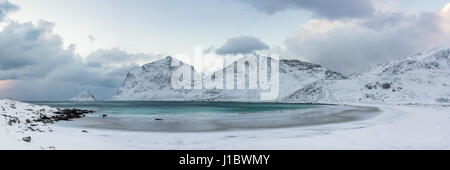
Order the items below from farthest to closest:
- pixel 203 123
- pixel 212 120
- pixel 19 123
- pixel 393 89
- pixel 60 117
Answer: pixel 393 89 < pixel 60 117 < pixel 212 120 < pixel 203 123 < pixel 19 123

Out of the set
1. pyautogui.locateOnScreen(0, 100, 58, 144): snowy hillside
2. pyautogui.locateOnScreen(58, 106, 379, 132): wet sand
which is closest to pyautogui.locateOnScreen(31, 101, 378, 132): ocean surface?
pyautogui.locateOnScreen(58, 106, 379, 132): wet sand

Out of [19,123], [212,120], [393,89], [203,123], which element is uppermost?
[393,89]

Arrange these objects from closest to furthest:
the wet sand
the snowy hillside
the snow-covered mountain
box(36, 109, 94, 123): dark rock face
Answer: the snowy hillside < the wet sand < box(36, 109, 94, 123): dark rock face < the snow-covered mountain

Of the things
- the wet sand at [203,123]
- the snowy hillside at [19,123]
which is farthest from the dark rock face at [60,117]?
the wet sand at [203,123]

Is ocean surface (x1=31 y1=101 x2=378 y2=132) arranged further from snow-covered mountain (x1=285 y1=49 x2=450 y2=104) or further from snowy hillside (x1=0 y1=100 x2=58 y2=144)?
snow-covered mountain (x1=285 y1=49 x2=450 y2=104)

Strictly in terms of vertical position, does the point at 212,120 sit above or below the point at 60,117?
below

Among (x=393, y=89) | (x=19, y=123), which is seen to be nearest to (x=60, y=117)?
(x=19, y=123)

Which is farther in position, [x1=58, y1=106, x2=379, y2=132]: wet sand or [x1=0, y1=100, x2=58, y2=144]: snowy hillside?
[x1=58, y1=106, x2=379, y2=132]: wet sand

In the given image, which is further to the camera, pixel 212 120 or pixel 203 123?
pixel 212 120

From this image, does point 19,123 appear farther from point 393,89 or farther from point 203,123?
point 393,89
